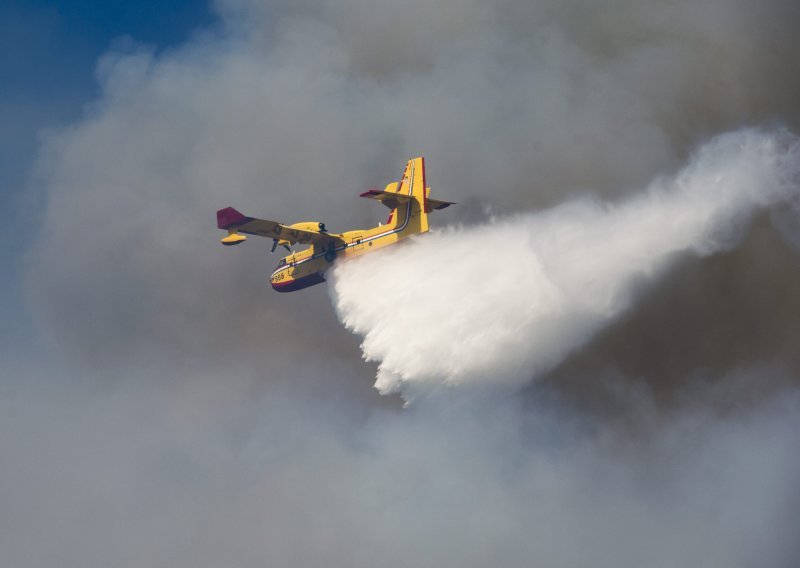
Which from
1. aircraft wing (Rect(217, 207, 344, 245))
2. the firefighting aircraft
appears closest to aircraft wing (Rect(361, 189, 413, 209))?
the firefighting aircraft

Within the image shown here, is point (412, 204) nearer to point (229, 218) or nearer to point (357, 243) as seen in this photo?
point (357, 243)

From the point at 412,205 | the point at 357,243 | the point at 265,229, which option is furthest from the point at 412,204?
the point at 265,229

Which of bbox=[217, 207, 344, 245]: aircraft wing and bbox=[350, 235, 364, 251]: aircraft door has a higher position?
bbox=[217, 207, 344, 245]: aircraft wing

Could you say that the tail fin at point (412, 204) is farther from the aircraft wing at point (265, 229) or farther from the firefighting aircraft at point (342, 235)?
the aircraft wing at point (265, 229)

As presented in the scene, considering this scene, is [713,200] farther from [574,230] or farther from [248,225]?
[248,225]

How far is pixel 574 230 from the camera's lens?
61.2 m

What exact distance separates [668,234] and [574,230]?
416 centimetres

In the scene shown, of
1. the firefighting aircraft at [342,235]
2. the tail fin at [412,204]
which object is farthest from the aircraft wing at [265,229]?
the tail fin at [412,204]

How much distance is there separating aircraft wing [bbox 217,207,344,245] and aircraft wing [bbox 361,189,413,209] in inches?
167

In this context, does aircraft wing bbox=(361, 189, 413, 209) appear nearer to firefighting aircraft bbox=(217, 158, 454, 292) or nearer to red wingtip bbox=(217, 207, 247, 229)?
firefighting aircraft bbox=(217, 158, 454, 292)

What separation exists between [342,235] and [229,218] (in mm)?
5549

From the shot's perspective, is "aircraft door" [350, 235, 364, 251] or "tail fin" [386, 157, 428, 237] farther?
"aircraft door" [350, 235, 364, 251]

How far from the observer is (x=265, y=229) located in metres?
63.5

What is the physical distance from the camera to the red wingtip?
6216cm
